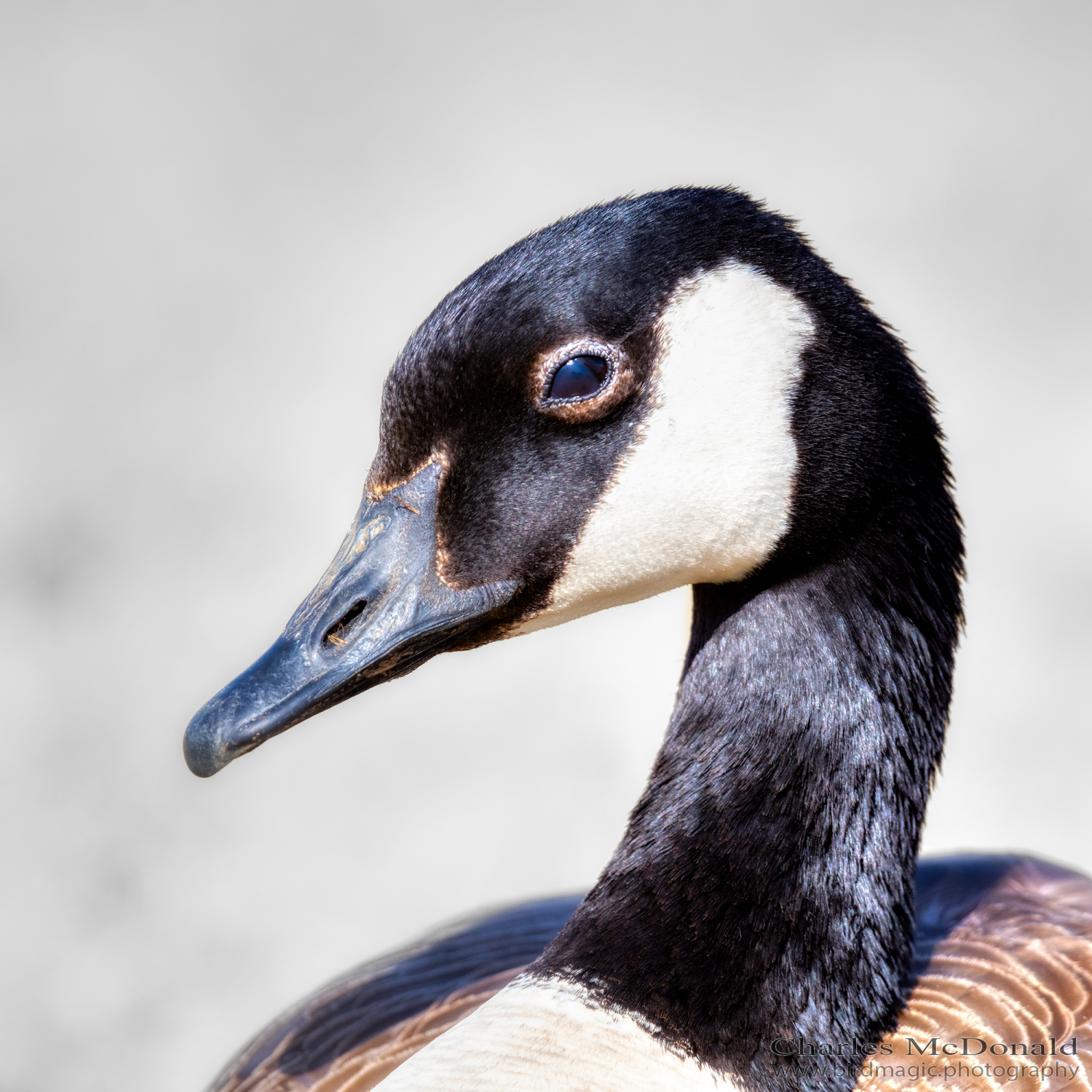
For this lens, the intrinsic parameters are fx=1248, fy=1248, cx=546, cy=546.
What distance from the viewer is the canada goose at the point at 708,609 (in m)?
1.58

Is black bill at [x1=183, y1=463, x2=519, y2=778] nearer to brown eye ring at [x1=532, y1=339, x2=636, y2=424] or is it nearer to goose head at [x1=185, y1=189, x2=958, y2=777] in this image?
goose head at [x1=185, y1=189, x2=958, y2=777]

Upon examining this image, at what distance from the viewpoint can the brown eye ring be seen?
1561mm

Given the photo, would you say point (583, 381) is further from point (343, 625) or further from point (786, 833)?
point (786, 833)

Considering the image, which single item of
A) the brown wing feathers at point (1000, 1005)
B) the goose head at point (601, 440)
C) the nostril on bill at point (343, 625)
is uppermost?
the goose head at point (601, 440)

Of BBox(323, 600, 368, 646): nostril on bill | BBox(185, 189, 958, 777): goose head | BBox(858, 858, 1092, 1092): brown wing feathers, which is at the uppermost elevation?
BBox(185, 189, 958, 777): goose head

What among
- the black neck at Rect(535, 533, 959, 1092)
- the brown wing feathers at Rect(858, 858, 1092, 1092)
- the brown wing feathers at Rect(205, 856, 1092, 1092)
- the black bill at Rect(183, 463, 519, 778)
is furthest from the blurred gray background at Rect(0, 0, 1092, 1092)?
the black bill at Rect(183, 463, 519, 778)

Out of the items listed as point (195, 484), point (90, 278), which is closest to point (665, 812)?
point (195, 484)

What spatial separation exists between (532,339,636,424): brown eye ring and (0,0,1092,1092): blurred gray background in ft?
8.36

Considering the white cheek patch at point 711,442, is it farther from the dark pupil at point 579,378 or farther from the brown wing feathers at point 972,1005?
the brown wing feathers at point 972,1005

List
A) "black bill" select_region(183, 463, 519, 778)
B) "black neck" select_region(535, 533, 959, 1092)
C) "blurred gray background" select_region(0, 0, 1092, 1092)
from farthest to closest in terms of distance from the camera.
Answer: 1. "blurred gray background" select_region(0, 0, 1092, 1092)
2. "black neck" select_region(535, 533, 959, 1092)
3. "black bill" select_region(183, 463, 519, 778)

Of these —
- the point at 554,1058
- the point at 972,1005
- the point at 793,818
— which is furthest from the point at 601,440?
the point at 972,1005

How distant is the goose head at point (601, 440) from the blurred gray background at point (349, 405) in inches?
91.3

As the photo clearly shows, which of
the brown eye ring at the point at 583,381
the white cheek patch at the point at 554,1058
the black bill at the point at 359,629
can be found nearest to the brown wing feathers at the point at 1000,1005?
the white cheek patch at the point at 554,1058

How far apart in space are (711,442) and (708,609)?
319mm
